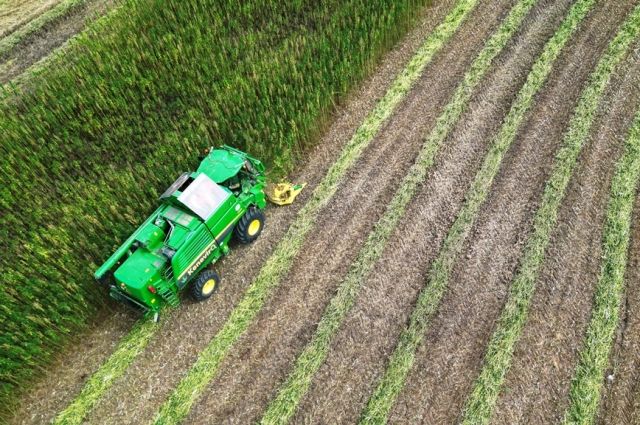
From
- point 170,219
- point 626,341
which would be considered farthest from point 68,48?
point 626,341

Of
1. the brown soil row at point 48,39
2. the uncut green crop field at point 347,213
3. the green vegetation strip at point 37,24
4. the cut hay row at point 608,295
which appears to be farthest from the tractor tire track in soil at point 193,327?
the green vegetation strip at point 37,24

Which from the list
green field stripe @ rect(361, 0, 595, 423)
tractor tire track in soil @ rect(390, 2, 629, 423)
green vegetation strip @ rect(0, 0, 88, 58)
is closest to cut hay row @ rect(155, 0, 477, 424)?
green field stripe @ rect(361, 0, 595, 423)

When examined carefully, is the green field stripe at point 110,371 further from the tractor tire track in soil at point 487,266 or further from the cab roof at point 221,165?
the tractor tire track in soil at point 487,266

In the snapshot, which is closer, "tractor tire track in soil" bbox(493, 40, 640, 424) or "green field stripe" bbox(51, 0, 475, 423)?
"tractor tire track in soil" bbox(493, 40, 640, 424)

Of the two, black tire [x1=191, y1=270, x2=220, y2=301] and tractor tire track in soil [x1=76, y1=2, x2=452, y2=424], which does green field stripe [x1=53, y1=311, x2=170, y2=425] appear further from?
black tire [x1=191, y1=270, x2=220, y2=301]

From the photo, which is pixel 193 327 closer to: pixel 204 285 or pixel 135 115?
pixel 204 285
